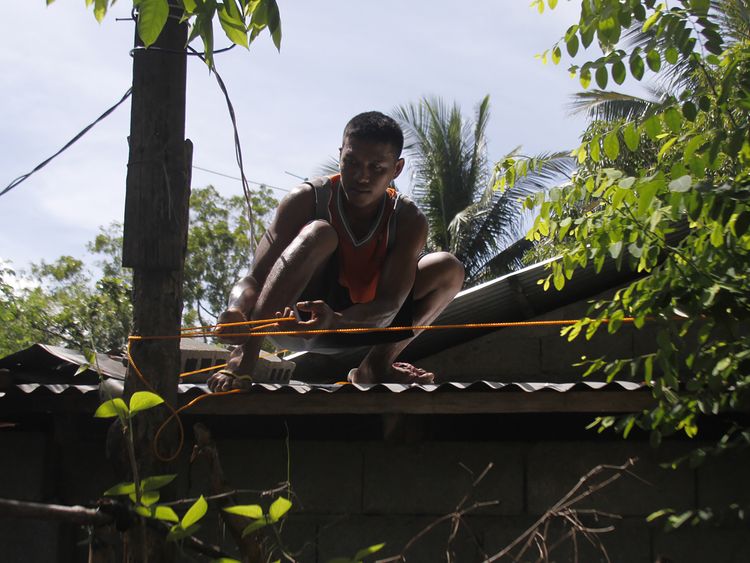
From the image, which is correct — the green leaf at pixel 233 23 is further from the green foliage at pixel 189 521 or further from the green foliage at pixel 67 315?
the green foliage at pixel 67 315

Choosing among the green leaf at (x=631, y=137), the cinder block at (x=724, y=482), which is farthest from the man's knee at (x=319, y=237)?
the cinder block at (x=724, y=482)

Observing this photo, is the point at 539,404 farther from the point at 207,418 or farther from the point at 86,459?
the point at 86,459

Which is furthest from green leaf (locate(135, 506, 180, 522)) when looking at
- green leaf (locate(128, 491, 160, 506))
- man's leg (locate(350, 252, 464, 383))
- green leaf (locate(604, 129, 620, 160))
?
man's leg (locate(350, 252, 464, 383))

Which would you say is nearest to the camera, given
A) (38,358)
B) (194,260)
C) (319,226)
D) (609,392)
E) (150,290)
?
(150,290)

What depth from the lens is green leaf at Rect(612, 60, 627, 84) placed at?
12.1 feet

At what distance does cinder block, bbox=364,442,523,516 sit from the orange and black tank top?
81cm

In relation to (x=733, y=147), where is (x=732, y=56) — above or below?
above

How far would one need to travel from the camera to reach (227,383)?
423cm

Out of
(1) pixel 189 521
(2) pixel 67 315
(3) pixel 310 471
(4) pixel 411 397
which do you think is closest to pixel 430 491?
(3) pixel 310 471

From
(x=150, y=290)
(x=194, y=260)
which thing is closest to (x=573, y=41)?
(x=150, y=290)

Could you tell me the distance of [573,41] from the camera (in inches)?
151

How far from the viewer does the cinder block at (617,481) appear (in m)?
4.70

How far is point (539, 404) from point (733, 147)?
56.2 inches

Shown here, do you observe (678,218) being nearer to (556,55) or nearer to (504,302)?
(556,55)
